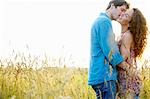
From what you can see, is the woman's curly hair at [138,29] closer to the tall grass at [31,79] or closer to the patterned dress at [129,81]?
the patterned dress at [129,81]

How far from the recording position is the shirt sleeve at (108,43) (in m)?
5.26

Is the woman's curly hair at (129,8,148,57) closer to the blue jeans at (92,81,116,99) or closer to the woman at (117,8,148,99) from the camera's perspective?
the woman at (117,8,148,99)

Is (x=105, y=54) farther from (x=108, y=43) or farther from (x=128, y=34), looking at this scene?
(x=128, y=34)

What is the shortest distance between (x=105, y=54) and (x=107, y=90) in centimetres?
36

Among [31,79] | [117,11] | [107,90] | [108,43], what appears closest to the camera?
[108,43]

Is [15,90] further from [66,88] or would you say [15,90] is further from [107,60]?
[107,60]

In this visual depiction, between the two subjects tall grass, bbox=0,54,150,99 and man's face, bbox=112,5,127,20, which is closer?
man's face, bbox=112,5,127,20

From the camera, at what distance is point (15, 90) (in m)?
7.20

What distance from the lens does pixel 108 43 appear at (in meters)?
5.26

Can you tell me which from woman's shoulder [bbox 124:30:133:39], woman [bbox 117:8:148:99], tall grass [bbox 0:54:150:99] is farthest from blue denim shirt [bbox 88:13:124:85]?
tall grass [bbox 0:54:150:99]

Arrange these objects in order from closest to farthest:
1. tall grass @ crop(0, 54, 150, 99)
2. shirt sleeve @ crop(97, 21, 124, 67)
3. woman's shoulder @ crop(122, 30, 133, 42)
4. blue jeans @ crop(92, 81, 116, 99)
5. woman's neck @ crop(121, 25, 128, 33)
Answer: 1. shirt sleeve @ crop(97, 21, 124, 67)
2. blue jeans @ crop(92, 81, 116, 99)
3. woman's shoulder @ crop(122, 30, 133, 42)
4. woman's neck @ crop(121, 25, 128, 33)
5. tall grass @ crop(0, 54, 150, 99)

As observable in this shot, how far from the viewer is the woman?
17.8 feet

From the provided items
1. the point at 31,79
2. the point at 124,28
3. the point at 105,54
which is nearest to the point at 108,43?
the point at 105,54

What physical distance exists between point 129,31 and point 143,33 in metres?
0.18
